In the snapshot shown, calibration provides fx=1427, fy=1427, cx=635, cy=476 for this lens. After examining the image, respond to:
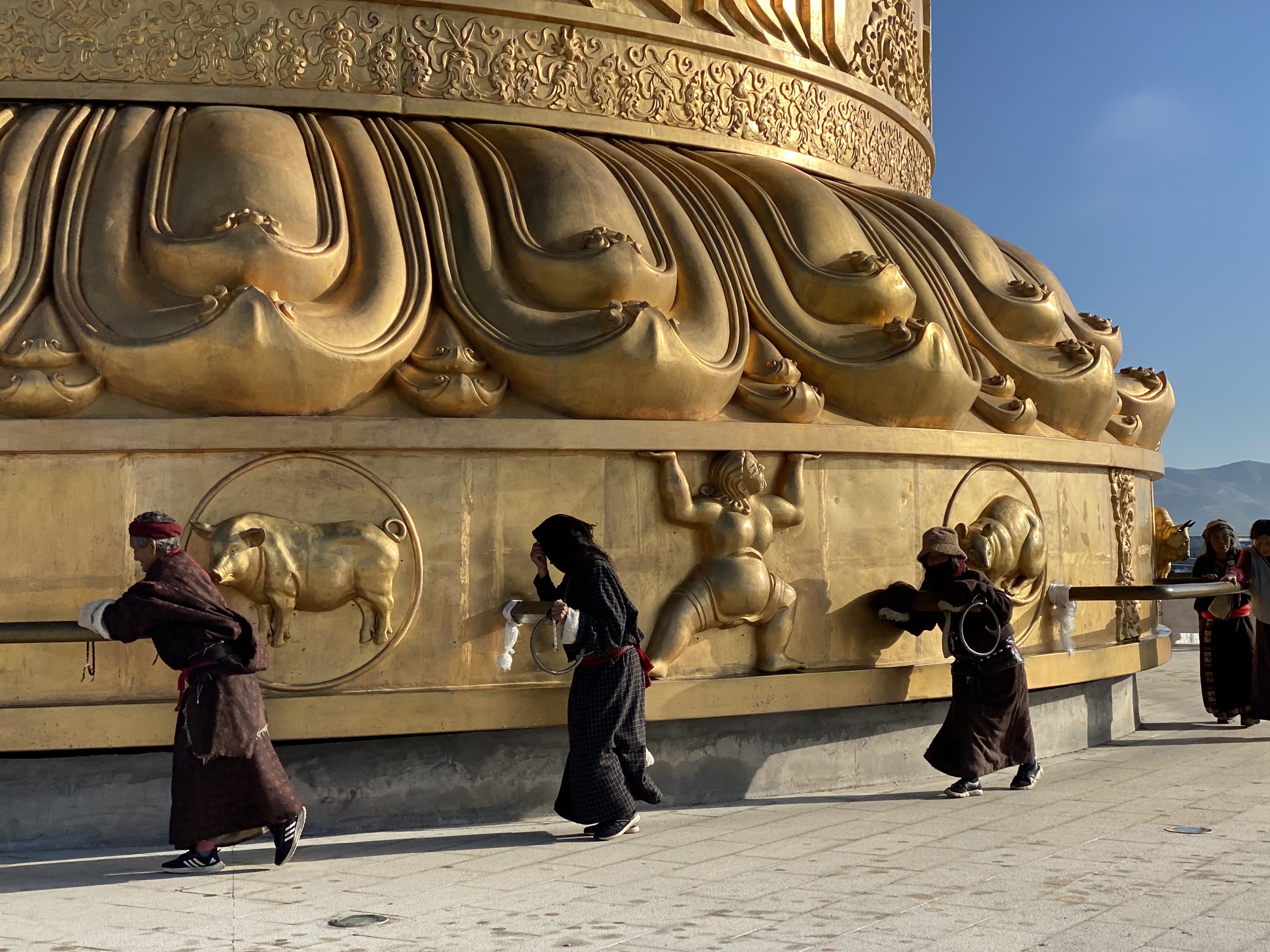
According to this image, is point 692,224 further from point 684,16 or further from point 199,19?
point 199,19

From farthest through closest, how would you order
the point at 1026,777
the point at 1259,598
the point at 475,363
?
the point at 1259,598, the point at 1026,777, the point at 475,363

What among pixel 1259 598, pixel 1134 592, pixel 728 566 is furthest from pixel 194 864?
pixel 1259 598

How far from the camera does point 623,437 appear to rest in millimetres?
6047

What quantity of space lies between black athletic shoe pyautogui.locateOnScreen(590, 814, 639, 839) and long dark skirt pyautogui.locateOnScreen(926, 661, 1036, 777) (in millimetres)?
1607

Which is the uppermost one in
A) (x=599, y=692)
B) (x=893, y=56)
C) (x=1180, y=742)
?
(x=893, y=56)

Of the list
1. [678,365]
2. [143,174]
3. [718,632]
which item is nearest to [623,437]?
[678,365]

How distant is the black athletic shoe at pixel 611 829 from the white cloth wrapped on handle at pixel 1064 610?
116 inches

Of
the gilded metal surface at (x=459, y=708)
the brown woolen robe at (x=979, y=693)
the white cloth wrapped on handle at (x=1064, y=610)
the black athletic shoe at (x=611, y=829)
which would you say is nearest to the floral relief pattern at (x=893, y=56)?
the white cloth wrapped on handle at (x=1064, y=610)

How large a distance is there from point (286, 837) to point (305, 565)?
1.10 metres

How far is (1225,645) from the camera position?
865 cm

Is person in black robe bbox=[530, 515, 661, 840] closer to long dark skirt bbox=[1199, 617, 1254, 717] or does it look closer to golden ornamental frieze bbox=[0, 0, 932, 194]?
golden ornamental frieze bbox=[0, 0, 932, 194]

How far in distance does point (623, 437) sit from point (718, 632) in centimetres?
97

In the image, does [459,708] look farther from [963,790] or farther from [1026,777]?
[1026,777]

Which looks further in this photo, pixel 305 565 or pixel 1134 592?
pixel 1134 592
